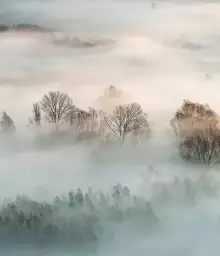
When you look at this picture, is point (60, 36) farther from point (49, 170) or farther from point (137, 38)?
point (49, 170)

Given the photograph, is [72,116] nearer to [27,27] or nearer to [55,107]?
[55,107]

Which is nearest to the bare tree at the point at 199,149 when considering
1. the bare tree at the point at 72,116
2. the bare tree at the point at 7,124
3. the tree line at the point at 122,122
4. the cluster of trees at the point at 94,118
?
the tree line at the point at 122,122

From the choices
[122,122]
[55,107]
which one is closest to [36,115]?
[55,107]

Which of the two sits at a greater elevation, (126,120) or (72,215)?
(126,120)

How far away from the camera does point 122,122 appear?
1.20 m

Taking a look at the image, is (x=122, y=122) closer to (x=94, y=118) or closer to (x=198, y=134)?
(x=94, y=118)

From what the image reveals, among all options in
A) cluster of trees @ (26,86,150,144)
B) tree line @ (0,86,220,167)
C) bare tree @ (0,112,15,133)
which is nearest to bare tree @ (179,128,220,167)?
tree line @ (0,86,220,167)

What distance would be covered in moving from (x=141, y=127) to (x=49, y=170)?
25cm

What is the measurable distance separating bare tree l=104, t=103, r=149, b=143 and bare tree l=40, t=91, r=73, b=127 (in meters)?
0.10

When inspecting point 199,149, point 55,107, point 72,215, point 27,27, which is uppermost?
point 27,27

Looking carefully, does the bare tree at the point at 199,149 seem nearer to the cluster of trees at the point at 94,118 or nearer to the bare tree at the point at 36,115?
the cluster of trees at the point at 94,118

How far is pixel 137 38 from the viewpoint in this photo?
1.22m

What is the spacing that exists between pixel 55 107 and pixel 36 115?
0.05 metres

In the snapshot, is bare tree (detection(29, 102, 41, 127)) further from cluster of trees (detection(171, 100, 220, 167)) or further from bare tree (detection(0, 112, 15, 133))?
cluster of trees (detection(171, 100, 220, 167))
